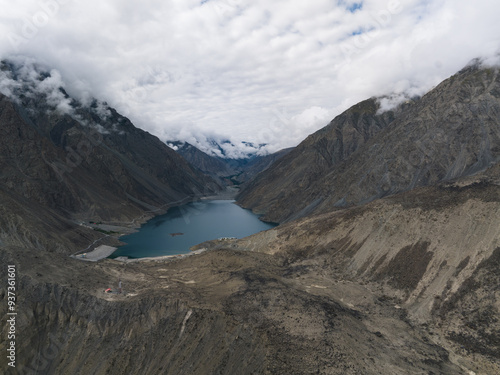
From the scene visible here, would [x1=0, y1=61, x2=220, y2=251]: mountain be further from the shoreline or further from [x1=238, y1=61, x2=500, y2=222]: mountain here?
[x1=238, y1=61, x2=500, y2=222]: mountain

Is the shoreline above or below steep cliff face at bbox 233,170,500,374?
above

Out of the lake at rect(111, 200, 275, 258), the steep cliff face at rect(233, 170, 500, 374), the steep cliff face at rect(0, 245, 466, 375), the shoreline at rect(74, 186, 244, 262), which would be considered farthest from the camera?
the lake at rect(111, 200, 275, 258)

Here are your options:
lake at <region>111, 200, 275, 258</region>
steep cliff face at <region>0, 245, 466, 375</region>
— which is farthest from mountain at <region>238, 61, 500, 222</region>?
steep cliff face at <region>0, 245, 466, 375</region>

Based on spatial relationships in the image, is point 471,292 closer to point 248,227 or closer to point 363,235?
point 363,235

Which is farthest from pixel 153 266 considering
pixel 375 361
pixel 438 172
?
pixel 438 172

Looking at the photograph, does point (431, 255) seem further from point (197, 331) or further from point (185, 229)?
point (185, 229)

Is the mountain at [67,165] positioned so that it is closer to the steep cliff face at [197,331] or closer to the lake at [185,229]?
the lake at [185,229]
